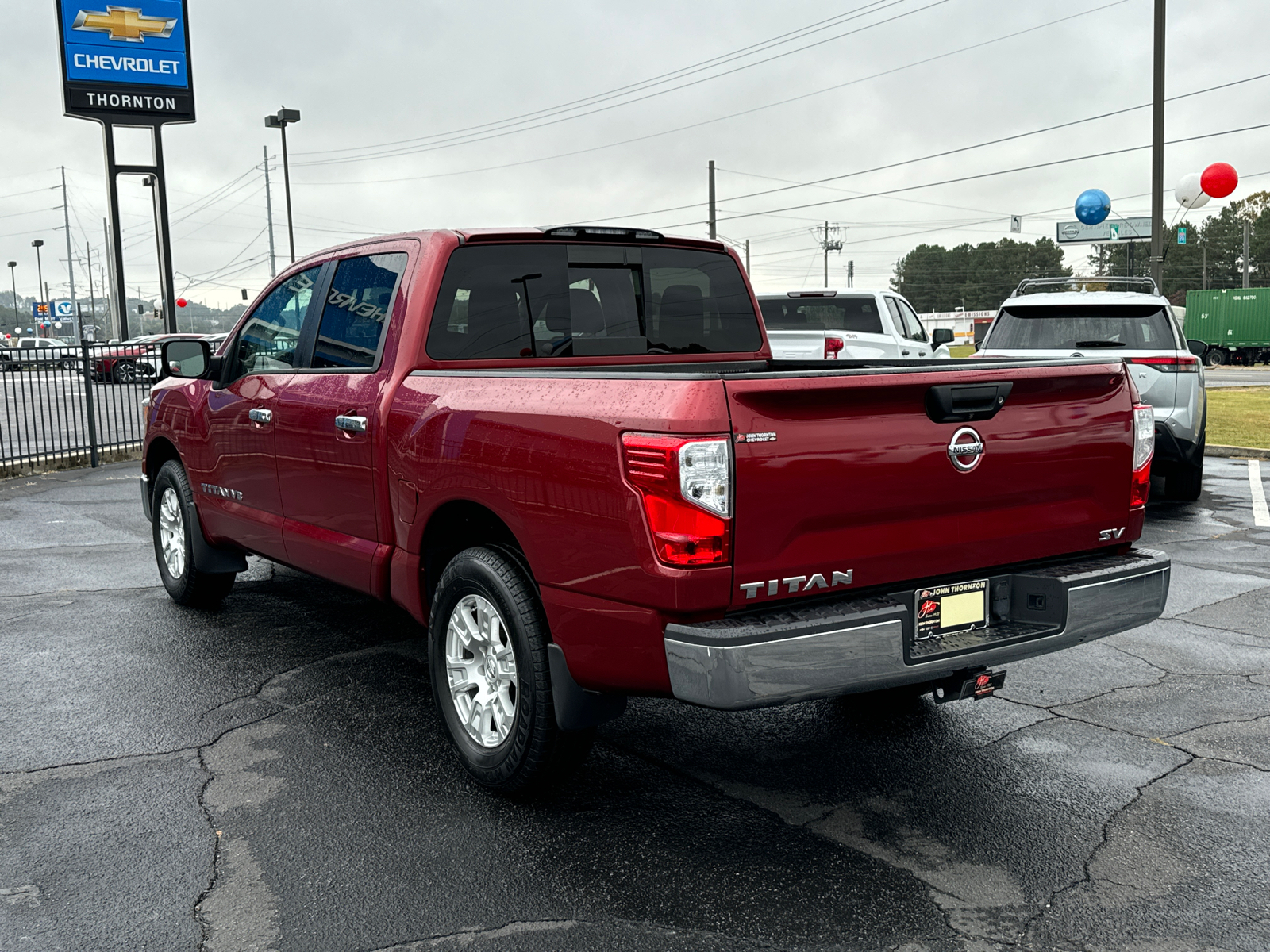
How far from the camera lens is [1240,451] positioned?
13.9 metres

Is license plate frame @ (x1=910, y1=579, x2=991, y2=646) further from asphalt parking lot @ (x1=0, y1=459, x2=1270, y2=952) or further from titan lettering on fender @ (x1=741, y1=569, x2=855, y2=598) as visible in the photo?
asphalt parking lot @ (x1=0, y1=459, x2=1270, y2=952)

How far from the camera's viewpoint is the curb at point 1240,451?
44.7ft

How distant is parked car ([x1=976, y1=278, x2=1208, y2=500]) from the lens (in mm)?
9531

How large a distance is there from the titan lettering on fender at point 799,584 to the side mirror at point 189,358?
388cm

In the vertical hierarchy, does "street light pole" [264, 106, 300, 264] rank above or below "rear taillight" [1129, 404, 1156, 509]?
above

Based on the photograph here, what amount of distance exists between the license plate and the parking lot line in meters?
6.84

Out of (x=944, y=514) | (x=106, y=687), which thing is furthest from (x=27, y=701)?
(x=944, y=514)

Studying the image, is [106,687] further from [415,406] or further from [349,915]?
[349,915]

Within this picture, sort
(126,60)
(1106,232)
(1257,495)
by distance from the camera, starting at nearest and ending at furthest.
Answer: (1257,495)
(126,60)
(1106,232)

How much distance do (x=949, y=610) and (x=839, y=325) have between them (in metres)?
11.6

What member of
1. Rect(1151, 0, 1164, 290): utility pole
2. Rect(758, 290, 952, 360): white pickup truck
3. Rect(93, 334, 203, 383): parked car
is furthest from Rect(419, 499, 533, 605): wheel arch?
Rect(1151, 0, 1164, 290): utility pole

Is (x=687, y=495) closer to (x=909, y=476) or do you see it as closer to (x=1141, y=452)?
(x=909, y=476)

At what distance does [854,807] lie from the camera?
12.4ft

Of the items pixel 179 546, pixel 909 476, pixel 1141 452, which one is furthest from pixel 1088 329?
pixel 179 546
